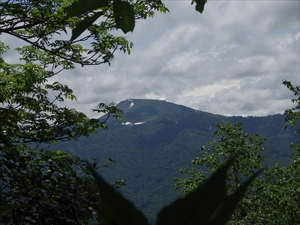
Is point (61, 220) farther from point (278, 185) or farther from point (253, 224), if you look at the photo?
point (278, 185)

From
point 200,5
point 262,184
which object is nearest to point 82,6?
point 200,5

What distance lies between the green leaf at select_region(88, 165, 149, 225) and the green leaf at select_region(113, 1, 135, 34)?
534mm

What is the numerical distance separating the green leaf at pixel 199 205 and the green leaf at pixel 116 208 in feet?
0.07

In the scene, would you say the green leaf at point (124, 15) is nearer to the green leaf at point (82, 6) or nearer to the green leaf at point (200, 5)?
the green leaf at point (82, 6)

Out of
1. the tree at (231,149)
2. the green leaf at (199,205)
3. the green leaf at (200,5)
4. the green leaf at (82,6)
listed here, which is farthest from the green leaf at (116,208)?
the tree at (231,149)

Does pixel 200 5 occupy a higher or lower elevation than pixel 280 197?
higher

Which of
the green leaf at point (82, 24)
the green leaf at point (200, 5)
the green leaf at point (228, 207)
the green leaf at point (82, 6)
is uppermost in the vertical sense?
the green leaf at point (200, 5)

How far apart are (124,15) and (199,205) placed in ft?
1.93

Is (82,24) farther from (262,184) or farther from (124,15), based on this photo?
(262,184)

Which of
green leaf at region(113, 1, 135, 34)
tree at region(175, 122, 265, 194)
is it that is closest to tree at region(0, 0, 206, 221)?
green leaf at region(113, 1, 135, 34)

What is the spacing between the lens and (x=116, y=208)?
0.96 ft

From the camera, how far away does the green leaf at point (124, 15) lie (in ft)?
2.49

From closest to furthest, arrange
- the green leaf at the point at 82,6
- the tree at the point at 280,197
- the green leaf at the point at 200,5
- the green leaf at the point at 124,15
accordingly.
Answer: the green leaf at the point at 82,6 → the green leaf at the point at 124,15 → the green leaf at the point at 200,5 → the tree at the point at 280,197

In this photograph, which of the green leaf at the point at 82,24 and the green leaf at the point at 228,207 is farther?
the green leaf at the point at 82,24
